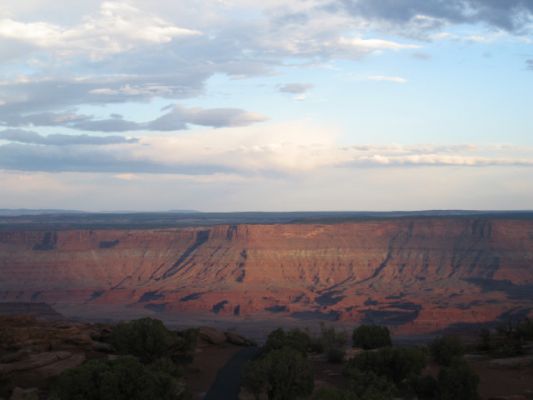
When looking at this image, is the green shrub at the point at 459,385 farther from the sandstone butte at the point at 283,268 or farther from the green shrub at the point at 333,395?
the sandstone butte at the point at 283,268

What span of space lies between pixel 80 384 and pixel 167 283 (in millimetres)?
83301

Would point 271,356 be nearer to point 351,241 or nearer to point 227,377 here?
point 227,377

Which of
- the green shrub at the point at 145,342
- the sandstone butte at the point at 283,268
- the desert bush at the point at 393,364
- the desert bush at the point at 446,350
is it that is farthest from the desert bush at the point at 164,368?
the sandstone butte at the point at 283,268

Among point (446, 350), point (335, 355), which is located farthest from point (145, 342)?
point (446, 350)

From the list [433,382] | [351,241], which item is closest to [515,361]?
[433,382]

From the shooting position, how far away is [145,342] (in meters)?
28.6

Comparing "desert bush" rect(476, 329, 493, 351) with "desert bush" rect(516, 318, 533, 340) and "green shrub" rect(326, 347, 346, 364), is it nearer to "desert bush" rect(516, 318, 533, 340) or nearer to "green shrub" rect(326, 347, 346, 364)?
"desert bush" rect(516, 318, 533, 340)

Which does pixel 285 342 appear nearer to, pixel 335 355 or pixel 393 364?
pixel 335 355

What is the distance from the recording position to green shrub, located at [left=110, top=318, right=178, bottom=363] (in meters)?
28.4

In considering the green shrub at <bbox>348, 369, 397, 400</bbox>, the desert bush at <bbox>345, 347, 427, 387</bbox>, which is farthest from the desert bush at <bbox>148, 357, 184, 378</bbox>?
the green shrub at <bbox>348, 369, 397, 400</bbox>

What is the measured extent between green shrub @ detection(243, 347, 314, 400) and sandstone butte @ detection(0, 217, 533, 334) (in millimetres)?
53716

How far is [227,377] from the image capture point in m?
28.1

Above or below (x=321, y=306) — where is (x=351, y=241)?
above

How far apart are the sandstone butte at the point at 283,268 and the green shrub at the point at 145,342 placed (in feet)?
160
